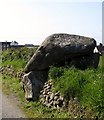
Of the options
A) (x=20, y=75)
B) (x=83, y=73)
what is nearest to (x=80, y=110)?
(x=83, y=73)

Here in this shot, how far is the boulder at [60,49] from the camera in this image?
14.2m

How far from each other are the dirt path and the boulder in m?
1.86

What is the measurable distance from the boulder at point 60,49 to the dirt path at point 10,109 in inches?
73.4

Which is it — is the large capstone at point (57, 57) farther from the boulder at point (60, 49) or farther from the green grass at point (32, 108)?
the green grass at point (32, 108)

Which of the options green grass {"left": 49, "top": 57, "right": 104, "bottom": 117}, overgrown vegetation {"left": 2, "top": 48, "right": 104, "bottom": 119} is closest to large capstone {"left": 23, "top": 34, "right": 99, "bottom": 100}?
overgrown vegetation {"left": 2, "top": 48, "right": 104, "bottom": 119}

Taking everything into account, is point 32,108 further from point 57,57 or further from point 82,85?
point 57,57

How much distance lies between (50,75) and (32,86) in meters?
1.00

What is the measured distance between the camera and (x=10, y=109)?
12.9m

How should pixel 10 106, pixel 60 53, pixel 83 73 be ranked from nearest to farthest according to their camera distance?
pixel 83 73
pixel 10 106
pixel 60 53

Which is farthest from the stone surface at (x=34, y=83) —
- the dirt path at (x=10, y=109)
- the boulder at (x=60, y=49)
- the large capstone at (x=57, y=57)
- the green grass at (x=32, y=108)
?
the dirt path at (x=10, y=109)

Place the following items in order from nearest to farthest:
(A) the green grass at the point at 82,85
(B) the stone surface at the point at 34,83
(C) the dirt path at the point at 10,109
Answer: (A) the green grass at the point at 82,85 < (C) the dirt path at the point at 10,109 < (B) the stone surface at the point at 34,83

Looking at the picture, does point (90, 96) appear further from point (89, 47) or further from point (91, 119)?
point (89, 47)

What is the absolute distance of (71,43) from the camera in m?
14.3

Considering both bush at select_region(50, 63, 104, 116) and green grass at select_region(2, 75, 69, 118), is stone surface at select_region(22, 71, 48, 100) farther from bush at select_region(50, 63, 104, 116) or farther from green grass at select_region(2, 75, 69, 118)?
bush at select_region(50, 63, 104, 116)
